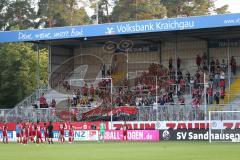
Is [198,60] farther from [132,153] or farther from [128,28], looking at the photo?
[132,153]


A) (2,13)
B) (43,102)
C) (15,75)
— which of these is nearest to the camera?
(43,102)

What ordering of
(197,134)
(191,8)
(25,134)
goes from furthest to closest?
(191,8) → (25,134) → (197,134)

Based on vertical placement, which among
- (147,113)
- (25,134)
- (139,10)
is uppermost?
(139,10)

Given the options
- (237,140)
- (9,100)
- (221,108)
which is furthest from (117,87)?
(9,100)

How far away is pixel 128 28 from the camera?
5022 cm

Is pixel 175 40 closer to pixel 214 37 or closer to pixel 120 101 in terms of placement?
pixel 214 37

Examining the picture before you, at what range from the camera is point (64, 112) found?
5038cm

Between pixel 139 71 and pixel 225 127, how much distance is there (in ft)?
54.4

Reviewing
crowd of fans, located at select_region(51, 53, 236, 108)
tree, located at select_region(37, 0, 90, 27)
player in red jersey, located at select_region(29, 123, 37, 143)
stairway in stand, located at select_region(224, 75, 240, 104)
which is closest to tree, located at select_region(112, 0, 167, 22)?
tree, located at select_region(37, 0, 90, 27)

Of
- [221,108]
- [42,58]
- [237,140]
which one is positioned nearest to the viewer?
[237,140]

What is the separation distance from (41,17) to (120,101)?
4816cm

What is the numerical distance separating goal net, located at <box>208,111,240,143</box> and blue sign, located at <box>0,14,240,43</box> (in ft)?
24.8

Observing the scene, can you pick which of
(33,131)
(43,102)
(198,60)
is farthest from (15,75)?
(33,131)

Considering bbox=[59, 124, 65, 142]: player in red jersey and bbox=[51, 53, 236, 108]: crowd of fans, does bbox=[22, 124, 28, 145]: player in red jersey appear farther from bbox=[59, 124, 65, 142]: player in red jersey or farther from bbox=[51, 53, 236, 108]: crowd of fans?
bbox=[51, 53, 236, 108]: crowd of fans
